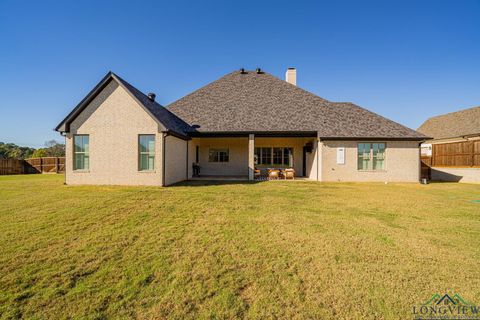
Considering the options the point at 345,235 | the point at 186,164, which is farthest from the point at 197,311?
the point at 186,164

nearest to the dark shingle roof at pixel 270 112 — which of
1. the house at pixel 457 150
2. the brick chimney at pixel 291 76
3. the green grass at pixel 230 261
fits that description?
the brick chimney at pixel 291 76

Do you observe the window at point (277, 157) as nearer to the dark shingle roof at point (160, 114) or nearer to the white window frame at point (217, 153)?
the white window frame at point (217, 153)

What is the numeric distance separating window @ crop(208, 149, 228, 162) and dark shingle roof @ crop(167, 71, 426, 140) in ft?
10.4

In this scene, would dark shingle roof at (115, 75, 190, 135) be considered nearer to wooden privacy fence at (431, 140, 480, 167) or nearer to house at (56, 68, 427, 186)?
house at (56, 68, 427, 186)

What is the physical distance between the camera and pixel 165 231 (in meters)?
5.36

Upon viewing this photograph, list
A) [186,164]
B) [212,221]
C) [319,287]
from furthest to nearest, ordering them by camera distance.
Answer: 1. [186,164]
2. [212,221]
3. [319,287]

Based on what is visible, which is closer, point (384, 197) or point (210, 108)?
point (384, 197)

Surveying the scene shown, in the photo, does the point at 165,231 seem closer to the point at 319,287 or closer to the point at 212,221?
the point at 212,221

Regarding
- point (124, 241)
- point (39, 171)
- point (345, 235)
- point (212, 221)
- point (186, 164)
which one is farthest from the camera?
point (39, 171)

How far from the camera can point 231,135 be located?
49.8 ft

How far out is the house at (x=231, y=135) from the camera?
40.4 ft

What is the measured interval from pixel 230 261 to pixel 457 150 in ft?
68.6

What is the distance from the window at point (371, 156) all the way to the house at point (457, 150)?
14.5ft

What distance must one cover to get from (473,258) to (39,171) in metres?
34.0
